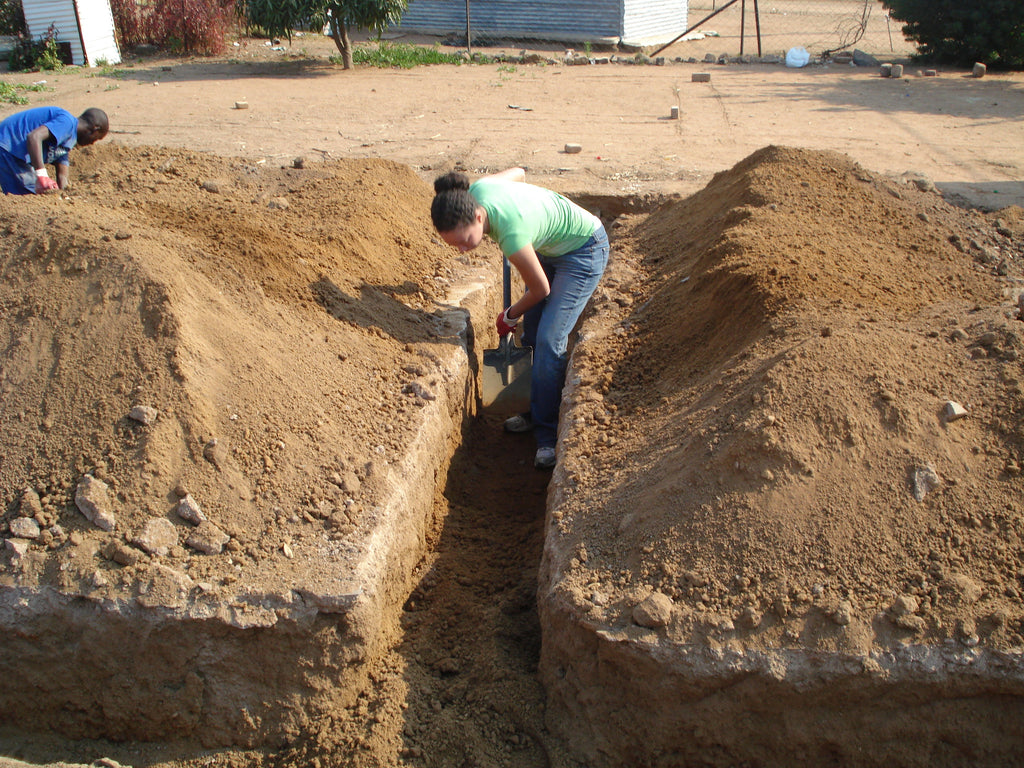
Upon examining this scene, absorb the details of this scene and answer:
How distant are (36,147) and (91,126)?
0.52 m

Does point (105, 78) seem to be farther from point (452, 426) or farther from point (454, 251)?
point (452, 426)

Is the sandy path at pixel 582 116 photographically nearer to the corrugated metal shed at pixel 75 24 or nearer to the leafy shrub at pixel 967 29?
the leafy shrub at pixel 967 29

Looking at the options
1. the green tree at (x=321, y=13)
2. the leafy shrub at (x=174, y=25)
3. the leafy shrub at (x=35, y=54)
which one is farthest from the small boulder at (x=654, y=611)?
the leafy shrub at (x=174, y=25)

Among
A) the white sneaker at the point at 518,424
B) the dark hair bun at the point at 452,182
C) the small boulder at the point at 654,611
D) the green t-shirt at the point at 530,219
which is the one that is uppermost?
the dark hair bun at the point at 452,182

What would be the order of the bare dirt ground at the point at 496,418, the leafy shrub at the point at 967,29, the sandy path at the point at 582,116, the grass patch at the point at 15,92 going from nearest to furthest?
the bare dirt ground at the point at 496,418
the sandy path at the point at 582,116
the grass patch at the point at 15,92
the leafy shrub at the point at 967,29

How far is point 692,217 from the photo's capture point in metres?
5.29

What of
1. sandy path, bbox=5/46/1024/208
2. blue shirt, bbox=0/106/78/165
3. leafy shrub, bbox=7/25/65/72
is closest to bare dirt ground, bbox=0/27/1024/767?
blue shirt, bbox=0/106/78/165

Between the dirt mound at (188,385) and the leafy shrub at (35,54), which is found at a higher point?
the leafy shrub at (35,54)

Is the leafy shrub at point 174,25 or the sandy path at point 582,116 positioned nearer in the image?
the sandy path at point 582,116

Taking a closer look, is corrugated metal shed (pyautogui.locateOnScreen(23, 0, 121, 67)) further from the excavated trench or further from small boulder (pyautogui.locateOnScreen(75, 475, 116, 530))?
the excavated trench

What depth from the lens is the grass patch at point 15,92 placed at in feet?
32.3

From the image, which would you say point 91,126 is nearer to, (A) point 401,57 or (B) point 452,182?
(B) point 452,182

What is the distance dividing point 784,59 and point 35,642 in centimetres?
1371

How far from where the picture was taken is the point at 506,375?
197 inches
